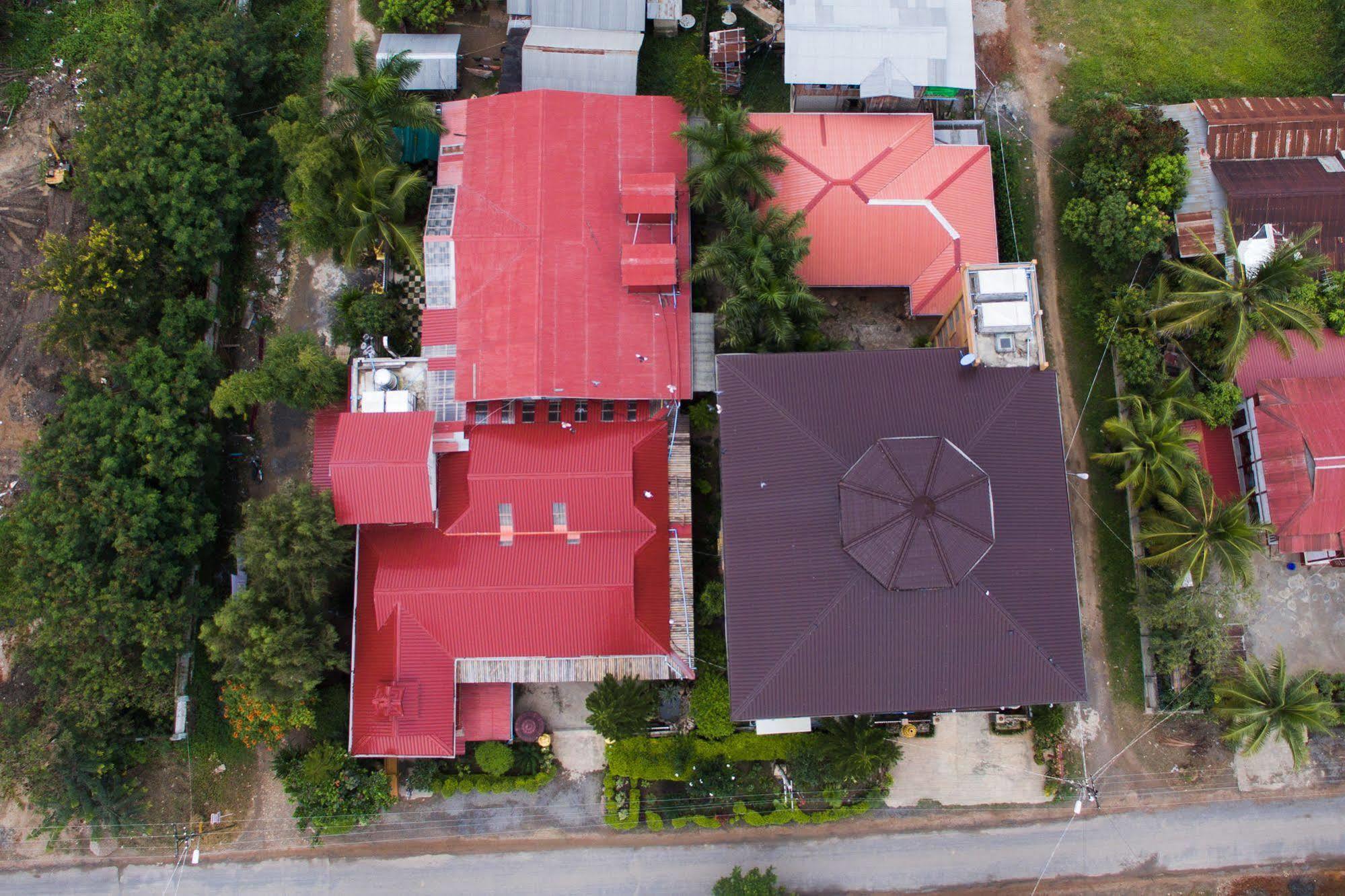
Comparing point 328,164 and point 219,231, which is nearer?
point 328,164

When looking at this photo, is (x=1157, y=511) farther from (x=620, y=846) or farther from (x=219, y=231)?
(x=219, y=231)

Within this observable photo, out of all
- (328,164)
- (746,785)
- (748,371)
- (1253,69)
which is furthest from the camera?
(1253,69)

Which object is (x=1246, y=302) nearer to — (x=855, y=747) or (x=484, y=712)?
(x=855, y=747)

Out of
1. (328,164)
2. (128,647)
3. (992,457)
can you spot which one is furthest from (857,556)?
(128,647)

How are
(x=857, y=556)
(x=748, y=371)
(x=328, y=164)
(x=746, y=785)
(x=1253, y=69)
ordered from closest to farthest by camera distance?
(x=857, y=556)
(x=748, y=371)
(x=328, y=164)
(x=746, y=785)
(x=1253, y=69)

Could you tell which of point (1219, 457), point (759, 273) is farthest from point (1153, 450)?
point (759, 273)

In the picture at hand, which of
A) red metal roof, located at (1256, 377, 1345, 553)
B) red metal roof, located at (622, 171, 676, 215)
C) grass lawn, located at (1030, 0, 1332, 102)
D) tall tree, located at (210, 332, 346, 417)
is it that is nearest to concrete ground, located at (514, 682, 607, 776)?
tall tree, located at (210, 332, 346, 417)

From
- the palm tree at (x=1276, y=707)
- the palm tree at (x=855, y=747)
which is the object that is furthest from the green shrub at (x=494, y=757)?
the palm tree at (x=1276, y=707)
